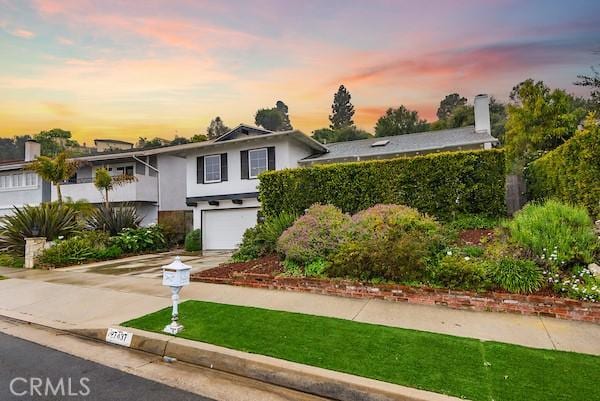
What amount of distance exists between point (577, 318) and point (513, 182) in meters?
8.57

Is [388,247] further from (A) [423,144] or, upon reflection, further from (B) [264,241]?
(A) [423,144]

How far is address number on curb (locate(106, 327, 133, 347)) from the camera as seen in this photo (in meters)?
4.91

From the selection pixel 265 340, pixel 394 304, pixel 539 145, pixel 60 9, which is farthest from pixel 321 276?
pixel 539 145

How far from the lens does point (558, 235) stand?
20.4 feet

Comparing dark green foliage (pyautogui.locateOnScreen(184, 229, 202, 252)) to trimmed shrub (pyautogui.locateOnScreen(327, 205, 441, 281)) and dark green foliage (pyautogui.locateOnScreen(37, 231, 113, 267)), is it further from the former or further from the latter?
trimmed shrub (pyautogui.locateOnScreen(327, 205, 441, 281))

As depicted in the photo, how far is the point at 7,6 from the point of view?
10125 millimetres

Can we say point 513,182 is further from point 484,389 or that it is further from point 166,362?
point 166,362

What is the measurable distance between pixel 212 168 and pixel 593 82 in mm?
16165

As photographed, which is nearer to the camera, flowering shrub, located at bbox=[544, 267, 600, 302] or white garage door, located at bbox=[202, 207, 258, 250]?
flowering shrub, located at bbox=[544, 267, 600, 302]

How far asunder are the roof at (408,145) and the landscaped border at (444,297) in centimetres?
937

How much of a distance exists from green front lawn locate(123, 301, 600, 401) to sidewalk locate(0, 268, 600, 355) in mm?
404

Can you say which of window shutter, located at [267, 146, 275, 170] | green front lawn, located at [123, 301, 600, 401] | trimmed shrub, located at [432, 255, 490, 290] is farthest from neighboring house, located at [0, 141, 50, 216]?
trimmed shrub, located at [432, 255, 490, 290]

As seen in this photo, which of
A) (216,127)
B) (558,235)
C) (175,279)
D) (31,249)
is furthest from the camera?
(216,127)

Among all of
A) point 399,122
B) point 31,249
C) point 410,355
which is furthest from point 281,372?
point 399,122
